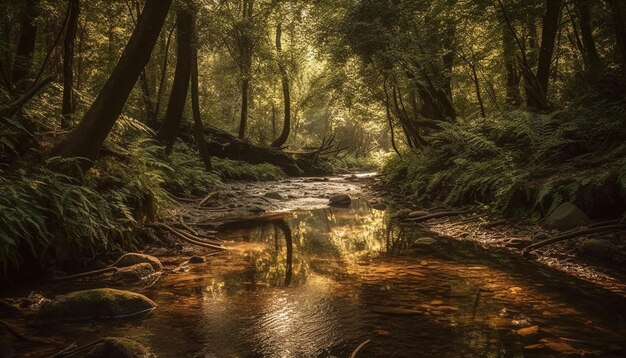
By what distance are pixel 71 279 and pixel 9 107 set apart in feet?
9.61

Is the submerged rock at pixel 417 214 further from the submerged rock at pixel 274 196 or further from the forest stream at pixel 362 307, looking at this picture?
the submerged rock at pixel 274 196

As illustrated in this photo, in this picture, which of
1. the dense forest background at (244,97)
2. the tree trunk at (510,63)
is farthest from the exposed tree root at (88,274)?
the tree trunk at (510,63)

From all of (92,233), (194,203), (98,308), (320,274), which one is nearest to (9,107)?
(92,233)

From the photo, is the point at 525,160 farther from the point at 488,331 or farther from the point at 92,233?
the point at 92,233

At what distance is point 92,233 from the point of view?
6441mm

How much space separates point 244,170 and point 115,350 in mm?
18392

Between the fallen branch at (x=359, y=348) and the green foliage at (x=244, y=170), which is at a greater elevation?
the green foliage at (x=244, y=170)

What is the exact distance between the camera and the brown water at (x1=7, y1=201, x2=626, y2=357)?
13.3 feet

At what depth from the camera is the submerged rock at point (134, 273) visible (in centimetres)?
614

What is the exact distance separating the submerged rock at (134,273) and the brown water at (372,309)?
362 mm

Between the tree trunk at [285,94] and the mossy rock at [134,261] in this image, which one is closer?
the mossy rock at [134,261]

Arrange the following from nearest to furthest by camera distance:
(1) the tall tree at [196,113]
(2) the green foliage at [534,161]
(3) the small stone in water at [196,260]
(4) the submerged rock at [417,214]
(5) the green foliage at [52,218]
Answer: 1. (5) the green foliage at [52,218]
2. (3) the small stone in water at [196,260]
3. (2) the green foliage at [534,161]
4. (4) the submerged rock at [417,214]
5. (1) the tall tree at [196,113]

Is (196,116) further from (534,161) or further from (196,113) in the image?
(534,161)

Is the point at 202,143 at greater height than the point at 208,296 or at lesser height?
greater
